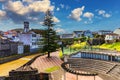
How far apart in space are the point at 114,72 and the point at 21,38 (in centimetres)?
4643

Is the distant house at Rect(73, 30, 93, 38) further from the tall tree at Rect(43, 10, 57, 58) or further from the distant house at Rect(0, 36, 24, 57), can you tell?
the tall tree at Rect(43, 10, 57, 58)

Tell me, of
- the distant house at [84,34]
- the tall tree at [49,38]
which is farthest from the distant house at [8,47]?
the distant house at [84,34]

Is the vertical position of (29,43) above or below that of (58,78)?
above

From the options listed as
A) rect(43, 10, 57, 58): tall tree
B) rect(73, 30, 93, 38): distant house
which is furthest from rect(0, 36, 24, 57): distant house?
rect(73, 30, 93, 38): distant house

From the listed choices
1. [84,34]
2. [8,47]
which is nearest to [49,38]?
[8,47]

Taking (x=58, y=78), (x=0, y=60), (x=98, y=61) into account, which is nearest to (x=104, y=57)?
(x=98, y=61)

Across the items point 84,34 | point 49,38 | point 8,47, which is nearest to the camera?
point 49,38

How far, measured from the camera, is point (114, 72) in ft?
102

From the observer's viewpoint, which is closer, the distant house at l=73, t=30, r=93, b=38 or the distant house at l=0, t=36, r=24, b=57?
the distant house at l=0, t=36, r=24, b=57

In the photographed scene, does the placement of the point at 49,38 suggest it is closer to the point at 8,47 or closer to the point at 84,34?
the point at 8,47

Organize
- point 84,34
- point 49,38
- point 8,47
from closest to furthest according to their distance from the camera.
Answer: point 49,38, point 8,47, point 84,34

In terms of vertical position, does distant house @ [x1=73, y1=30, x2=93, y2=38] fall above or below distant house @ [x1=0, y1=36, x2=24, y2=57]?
above

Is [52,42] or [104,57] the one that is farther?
[52,42]

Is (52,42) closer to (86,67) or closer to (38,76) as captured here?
(86,67)
